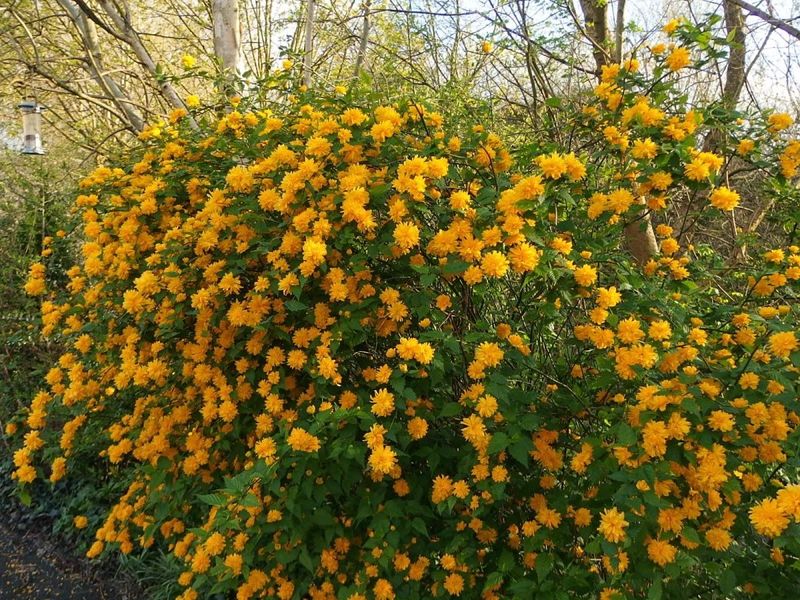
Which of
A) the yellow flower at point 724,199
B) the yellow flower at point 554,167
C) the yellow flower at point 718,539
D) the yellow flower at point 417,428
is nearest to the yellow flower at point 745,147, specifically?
the yellow flower at point 724,199

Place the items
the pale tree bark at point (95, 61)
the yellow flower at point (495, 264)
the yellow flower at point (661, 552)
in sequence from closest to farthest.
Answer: the yellow flower at point (661, 552) < the yellow flower at point (495, 264) < the pale tree bark at point (95, 61)

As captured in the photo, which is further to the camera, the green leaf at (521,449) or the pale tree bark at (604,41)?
the pale tree bark at (604,41)

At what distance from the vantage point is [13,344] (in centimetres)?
439

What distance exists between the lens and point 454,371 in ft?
5.95

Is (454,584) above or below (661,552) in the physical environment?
below

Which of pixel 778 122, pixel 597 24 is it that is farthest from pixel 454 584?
pixel 597 24

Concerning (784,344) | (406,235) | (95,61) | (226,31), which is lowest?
(784,344)

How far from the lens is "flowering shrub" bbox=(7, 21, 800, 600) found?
4.57 ft

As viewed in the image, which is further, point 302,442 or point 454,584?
point 454,584

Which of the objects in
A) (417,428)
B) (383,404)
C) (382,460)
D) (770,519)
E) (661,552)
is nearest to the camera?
(770,519)

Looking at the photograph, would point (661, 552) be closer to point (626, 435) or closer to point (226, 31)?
point (626, 435)

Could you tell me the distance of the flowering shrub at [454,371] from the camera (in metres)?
1.39

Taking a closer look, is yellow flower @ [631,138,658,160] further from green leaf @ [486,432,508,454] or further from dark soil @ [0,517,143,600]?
dark soil @ [0,517,143,600]

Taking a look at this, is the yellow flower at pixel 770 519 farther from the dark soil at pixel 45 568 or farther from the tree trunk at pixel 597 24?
the tree trunk at pixel 597 24
